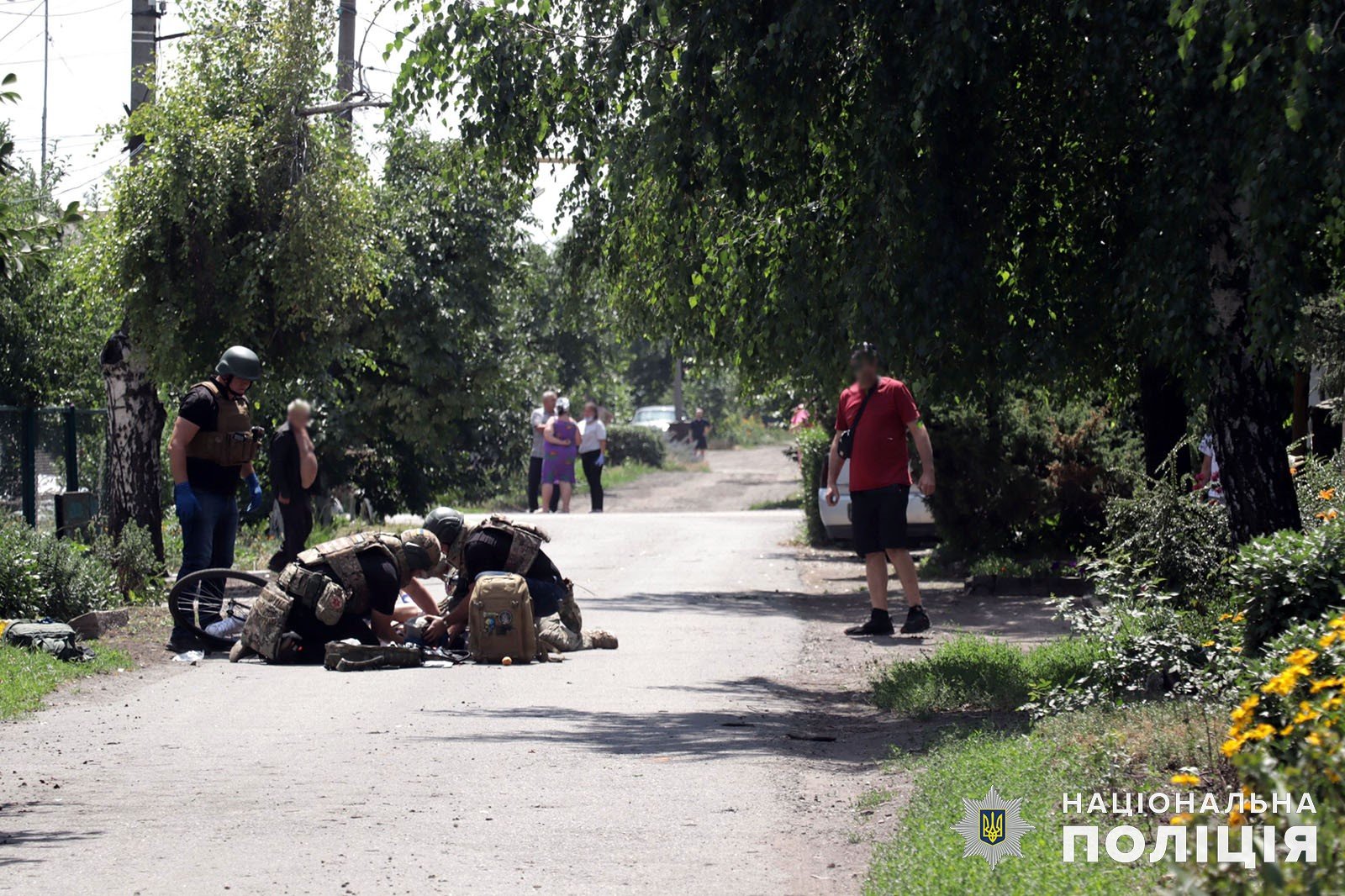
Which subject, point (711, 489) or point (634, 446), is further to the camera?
point (634, 446)

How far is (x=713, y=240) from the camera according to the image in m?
10.3

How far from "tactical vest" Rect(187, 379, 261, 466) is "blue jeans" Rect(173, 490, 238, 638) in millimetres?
320

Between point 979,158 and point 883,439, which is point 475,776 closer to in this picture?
point 979,158

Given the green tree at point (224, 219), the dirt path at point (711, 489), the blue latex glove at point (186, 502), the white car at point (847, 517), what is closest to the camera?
the blue latex glove at point (186, 502)

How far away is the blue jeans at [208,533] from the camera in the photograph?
38.4ft

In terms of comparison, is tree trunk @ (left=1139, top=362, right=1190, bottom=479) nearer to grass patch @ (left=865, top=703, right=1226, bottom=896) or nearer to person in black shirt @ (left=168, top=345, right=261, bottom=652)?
grass patch @ (left=865, top=703, right=1226, bottom=896)

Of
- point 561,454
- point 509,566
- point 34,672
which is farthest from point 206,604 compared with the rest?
point 561,454

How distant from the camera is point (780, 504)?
112 feet

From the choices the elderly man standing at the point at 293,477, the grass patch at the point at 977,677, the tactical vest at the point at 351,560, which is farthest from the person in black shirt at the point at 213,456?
the grass patch at the point at 977,677

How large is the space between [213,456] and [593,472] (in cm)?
1678

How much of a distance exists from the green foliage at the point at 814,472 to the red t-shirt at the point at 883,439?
8736 mm

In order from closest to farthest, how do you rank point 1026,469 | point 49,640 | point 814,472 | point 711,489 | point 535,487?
point 49,640, point 1026,469, point 814,472, point 535,487, point 711,489

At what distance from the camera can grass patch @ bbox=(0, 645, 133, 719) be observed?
8688mm

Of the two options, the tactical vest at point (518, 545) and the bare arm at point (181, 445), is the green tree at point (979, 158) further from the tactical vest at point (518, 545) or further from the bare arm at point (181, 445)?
the bare arm at point (181, 445)
